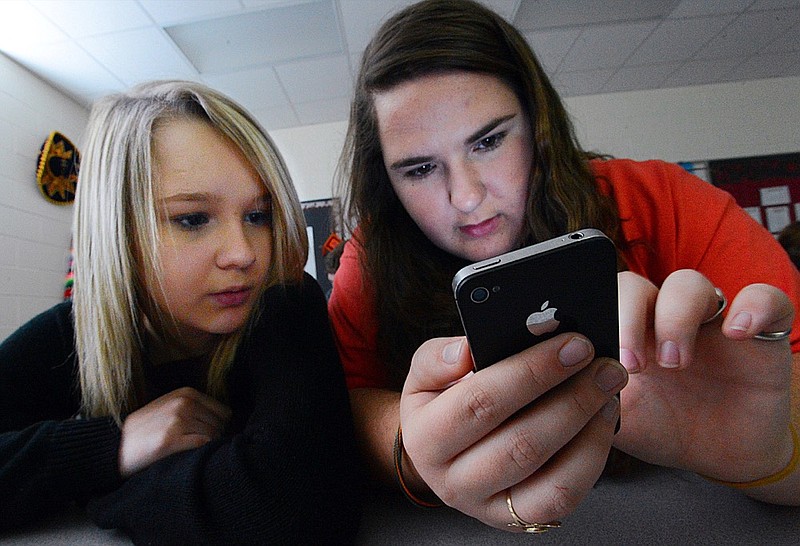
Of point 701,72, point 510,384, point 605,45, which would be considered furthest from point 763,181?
point 510,384

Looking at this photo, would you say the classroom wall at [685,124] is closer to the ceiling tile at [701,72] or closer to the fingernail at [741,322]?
the ceiling tile at [701,72]

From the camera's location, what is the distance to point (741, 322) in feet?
1.10

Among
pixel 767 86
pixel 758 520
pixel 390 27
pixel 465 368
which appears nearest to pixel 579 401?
pixel 465 368

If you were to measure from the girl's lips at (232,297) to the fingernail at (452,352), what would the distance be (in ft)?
1.14

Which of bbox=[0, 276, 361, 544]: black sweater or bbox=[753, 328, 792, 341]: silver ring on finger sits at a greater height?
bbox=[753, 328, 792, 341]: silver ring on finger

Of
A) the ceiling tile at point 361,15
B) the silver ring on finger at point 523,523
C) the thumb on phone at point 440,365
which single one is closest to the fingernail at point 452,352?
the thumb on phone at point 440,365

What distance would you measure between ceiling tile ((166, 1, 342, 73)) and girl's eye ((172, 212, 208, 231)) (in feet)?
7.23

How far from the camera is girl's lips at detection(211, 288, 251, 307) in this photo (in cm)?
61

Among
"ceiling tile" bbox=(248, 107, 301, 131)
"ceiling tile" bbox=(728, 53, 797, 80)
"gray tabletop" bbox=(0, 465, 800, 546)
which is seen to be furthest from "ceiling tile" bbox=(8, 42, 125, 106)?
"ceiling tile" bbox=(728, 53, 797, 80)

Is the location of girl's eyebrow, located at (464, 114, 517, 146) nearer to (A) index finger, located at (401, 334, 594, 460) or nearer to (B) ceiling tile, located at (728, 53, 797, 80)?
(A) index finger, located at (401, 334, 594, 460)

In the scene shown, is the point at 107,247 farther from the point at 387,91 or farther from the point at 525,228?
the point at 525,228

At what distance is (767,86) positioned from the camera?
3.73 meters

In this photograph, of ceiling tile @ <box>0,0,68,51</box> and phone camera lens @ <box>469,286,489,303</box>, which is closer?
phone camera lens @ <box>469,286,489,303</box>

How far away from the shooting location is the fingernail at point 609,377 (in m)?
0.34
